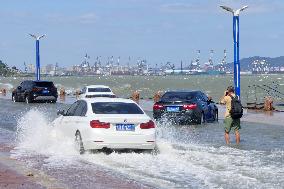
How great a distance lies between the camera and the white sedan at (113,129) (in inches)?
583

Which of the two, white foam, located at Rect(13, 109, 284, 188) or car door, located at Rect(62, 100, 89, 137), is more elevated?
A: car door, located at Rect(62, 100, 89, 137)

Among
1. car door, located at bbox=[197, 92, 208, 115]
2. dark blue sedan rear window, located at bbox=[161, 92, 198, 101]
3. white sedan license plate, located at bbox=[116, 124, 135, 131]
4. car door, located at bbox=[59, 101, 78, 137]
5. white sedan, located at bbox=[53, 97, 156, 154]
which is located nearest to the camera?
white sedan, located at bbox=[53, 97, 156, 154]

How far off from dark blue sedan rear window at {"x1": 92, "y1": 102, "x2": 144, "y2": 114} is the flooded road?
1061mm

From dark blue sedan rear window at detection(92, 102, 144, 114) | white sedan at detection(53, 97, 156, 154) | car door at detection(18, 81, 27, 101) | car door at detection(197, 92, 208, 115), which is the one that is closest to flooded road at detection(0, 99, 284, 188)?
white sedan at detection(53, 97, 156, 154)

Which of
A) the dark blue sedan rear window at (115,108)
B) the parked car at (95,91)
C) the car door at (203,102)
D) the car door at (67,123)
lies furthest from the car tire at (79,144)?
the parked car at (95,91)

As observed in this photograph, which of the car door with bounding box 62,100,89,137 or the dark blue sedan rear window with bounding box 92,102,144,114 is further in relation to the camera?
the dark blue sedan rear window with bounding box 92,102,144,114

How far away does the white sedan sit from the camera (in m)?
14.8

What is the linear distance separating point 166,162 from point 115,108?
2.42 meters

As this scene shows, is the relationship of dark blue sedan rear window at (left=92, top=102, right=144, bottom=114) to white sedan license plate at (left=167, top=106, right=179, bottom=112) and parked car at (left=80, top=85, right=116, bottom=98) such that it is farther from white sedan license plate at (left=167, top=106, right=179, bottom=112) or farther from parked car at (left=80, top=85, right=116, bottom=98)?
parked car at (left=80, top=85, right=116, bottom=98)

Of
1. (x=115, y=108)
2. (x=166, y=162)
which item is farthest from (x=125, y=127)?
(x=166, y=162)

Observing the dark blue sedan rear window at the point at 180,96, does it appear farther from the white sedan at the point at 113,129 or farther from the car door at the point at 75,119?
the white sedan at the point at 113,129

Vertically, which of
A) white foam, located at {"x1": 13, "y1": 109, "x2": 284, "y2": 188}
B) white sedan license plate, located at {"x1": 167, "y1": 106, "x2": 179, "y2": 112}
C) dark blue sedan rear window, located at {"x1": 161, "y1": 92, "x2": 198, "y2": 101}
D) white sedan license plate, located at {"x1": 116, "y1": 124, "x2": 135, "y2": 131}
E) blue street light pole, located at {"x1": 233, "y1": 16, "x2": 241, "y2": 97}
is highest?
blue street light pole, located at {"x1": 233, "y1": 16, "x2": 241, "y2": 97}

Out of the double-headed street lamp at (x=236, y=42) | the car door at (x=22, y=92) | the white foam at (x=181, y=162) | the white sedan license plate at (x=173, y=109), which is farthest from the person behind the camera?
the car door at (x=22, y=92)

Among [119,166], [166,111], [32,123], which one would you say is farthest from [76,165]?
[166,111]
